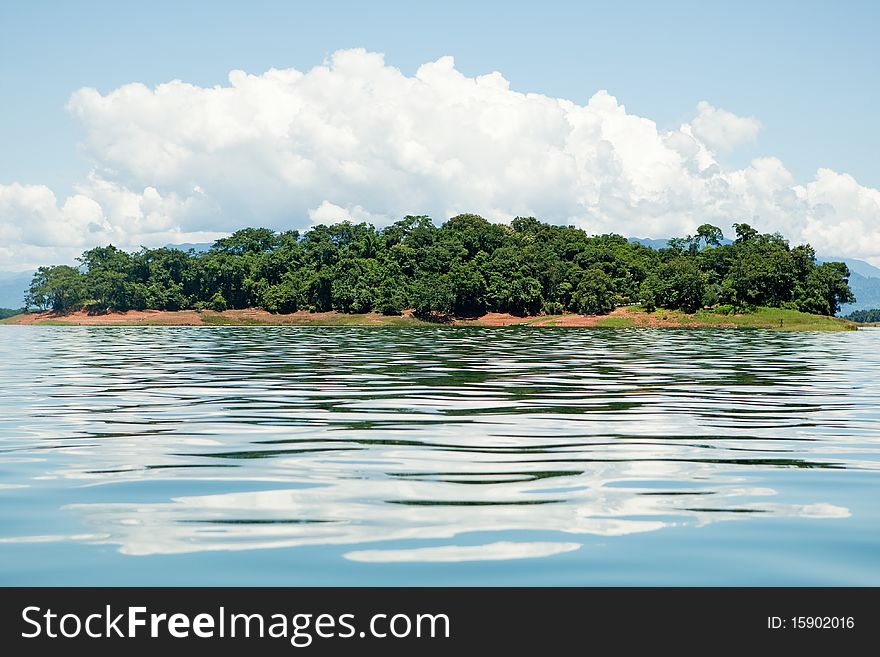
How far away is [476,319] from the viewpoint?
159625mm

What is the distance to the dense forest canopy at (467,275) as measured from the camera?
5837 inches

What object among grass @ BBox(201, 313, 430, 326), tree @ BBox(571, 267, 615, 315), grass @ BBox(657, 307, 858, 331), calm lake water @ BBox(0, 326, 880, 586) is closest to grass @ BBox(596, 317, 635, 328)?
tree @ BBox(571, 267, 615, 315)

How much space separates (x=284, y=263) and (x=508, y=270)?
164ft

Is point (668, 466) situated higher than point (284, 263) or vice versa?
point (284, 263)

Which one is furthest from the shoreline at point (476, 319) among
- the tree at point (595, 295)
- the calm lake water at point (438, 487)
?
the calm lake water at point (438, 487)

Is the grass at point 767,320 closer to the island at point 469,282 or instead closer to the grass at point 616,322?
the island at point 469,282

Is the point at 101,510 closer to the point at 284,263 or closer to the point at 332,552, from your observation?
the point at 332,552

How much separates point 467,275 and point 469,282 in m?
1.91

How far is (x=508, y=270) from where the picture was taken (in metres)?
162

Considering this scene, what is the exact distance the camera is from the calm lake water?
8.69 meters

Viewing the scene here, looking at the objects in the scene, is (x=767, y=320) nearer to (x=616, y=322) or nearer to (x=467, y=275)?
(x=616, y=322)

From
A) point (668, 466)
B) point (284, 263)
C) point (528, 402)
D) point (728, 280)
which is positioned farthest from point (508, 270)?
point (668, 466)

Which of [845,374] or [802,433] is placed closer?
[802,433]
